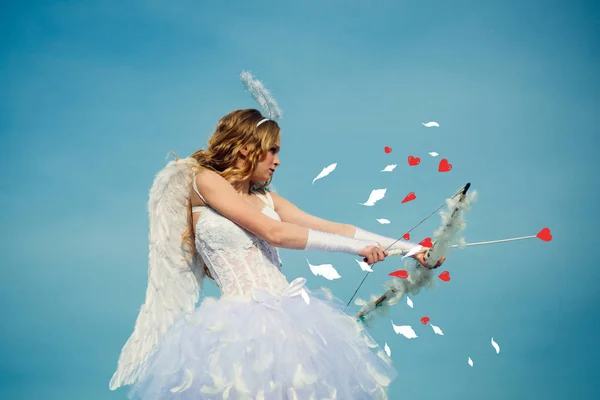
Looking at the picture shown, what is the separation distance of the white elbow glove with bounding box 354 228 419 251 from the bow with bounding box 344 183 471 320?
0.03 meters

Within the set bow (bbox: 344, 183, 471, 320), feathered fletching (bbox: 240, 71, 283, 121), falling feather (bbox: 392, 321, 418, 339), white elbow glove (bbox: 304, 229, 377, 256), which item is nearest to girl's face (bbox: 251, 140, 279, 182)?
feathered fletching (bbox: 240, 71, 283, 121)

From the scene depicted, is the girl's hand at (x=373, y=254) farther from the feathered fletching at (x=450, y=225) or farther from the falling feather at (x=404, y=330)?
the falling feather at (x=404, y=330)

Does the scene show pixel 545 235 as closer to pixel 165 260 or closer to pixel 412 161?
pixel 412 161

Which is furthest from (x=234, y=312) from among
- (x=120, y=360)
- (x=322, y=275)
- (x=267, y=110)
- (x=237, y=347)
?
(x=267, y=110)

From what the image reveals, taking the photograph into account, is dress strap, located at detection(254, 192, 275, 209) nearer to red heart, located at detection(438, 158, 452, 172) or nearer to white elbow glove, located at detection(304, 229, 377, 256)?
white elbow glove, located at detection(304, 229, 377, 256)

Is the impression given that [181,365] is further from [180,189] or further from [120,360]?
[180,189]

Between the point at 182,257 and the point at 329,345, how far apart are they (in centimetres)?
91

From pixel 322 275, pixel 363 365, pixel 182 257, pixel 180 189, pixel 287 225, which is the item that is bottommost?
pixel 363 365

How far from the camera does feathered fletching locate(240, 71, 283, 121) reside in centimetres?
335

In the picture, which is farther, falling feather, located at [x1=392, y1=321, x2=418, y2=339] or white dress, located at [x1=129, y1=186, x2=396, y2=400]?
falling feather, located at [x1=392, y1=321, x2=418, y2=339]

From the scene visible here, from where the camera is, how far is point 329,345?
2840mm

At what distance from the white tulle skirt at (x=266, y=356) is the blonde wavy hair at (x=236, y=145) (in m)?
0.59

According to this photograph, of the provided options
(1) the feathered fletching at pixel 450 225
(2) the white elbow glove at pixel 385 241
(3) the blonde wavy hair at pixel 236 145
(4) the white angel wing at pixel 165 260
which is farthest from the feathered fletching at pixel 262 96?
(1) the feathered fletching at pixel 450 225

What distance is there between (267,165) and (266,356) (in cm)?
95
